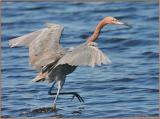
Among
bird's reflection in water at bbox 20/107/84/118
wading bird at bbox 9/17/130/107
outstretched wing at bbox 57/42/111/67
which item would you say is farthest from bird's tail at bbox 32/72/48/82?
outstretched wing at bbox 57/42/111/67

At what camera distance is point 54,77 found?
19.5ft

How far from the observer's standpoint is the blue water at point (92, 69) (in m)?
6.07

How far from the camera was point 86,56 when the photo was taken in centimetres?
496

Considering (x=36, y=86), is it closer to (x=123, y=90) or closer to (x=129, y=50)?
(x=123, y=90)

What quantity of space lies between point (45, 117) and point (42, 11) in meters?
3.92

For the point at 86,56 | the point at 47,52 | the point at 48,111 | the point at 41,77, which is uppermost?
the point at 86,56

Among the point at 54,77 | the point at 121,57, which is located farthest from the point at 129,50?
the point at 54,77

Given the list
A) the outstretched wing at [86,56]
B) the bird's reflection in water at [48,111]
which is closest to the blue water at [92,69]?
the bird's reflection in water at [48,111]

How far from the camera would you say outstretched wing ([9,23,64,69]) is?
225 inches

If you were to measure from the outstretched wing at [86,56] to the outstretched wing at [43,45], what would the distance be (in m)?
0.41

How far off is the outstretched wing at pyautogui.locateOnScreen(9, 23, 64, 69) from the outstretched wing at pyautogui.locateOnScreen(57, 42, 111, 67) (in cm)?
41

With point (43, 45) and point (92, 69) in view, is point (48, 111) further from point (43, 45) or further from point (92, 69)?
point (92, 69)

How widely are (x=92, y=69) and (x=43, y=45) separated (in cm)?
120

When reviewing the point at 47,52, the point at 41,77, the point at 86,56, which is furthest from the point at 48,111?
the point at 86,56
